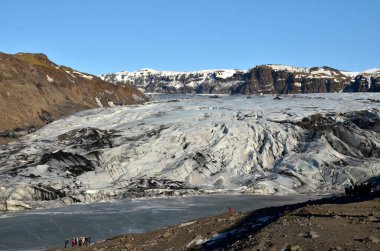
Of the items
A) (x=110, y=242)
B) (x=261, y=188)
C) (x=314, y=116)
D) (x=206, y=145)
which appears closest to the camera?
(x=110, y=242)

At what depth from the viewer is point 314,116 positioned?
146 ft

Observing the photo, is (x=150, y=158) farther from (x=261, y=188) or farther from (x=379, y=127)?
(x=379, y=127)

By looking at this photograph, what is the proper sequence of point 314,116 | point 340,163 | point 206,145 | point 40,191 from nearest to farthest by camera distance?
1. point 40,191
2. point 340,163
3. point 206,145
4. point 314,116

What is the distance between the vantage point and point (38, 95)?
2414 inches

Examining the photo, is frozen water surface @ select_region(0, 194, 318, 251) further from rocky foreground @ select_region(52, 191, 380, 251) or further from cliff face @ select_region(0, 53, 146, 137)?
cliff face @ select_region(0, 53, 146, 137)

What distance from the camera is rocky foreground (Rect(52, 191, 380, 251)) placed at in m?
10.3

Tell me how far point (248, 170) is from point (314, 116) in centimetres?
1082

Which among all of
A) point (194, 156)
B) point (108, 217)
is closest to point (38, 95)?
point (194, 156)

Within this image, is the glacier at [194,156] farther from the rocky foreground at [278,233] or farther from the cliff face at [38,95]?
the rocky foreground at [278,233]

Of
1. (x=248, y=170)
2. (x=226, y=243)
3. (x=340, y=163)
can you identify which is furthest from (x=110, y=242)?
(x=340, y=163)

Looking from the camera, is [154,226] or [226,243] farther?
[154,226]

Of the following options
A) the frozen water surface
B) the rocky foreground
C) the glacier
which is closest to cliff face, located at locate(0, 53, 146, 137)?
the glacier

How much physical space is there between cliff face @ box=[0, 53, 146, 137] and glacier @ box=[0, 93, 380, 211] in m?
9.03

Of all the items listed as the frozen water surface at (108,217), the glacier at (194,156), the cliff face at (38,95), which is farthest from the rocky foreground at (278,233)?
the cliff face at (38,95)
